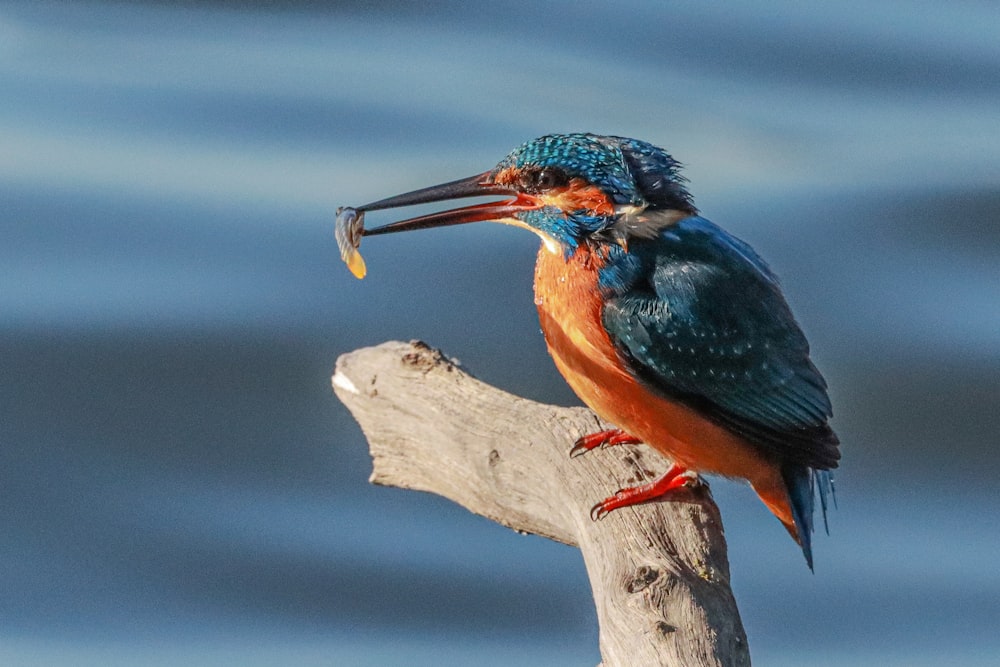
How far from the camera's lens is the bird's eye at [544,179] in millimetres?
3180

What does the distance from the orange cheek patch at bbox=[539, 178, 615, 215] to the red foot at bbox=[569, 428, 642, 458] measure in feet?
1.67

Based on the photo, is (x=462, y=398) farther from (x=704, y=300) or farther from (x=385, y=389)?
(x=704, y=300)

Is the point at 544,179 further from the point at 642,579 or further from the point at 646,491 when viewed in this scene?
the point at 642,579

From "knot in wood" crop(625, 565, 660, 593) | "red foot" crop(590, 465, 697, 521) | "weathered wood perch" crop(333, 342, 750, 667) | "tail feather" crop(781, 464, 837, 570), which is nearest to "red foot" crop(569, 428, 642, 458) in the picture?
"weathered wood perch" crop(333, 342, 750, 667)

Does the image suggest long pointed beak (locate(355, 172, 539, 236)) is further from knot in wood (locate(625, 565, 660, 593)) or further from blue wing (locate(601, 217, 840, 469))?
knot in wood (locate(625, 565, 660, 593))

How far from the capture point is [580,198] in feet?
10.5

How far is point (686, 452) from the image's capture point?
3.21 meters

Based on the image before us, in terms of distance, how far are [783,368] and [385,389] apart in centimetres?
89

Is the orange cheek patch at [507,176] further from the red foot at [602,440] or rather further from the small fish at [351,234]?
the red foot at [602,440]

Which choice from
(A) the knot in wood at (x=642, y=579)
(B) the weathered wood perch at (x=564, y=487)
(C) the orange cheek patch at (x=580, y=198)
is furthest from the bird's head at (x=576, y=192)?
(A) the knot in wood at (x=642, y=579)

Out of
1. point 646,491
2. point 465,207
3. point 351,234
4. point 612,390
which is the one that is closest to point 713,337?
point 612,390

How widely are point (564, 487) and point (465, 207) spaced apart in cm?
62

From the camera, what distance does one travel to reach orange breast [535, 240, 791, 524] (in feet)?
10.5

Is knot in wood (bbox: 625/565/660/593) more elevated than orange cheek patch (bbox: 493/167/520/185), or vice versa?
orange cheek patch (bbox: 493/167/520/185)
